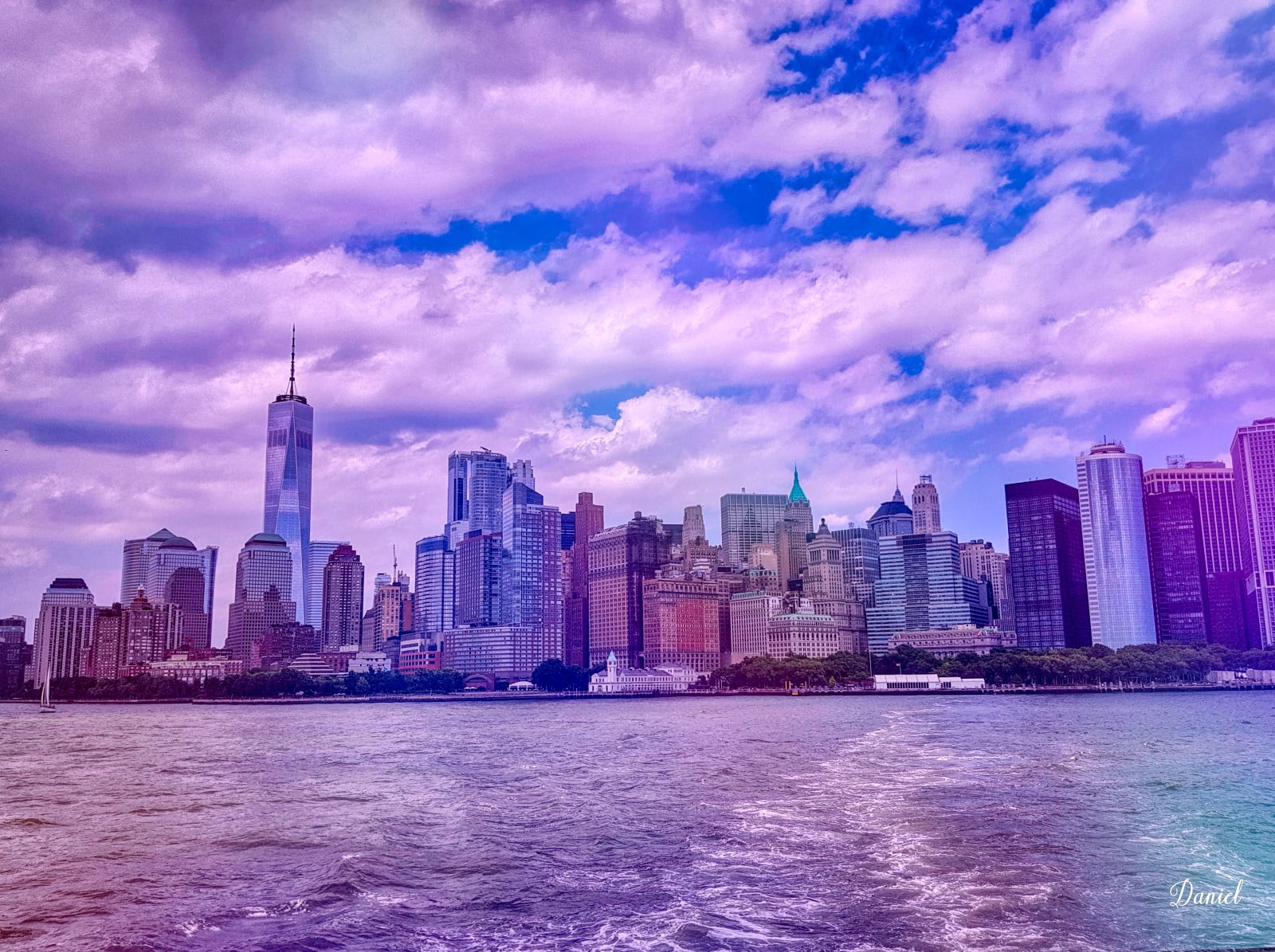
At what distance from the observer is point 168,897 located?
32.8 meters

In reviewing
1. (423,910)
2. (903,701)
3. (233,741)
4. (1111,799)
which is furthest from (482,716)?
(423,910)

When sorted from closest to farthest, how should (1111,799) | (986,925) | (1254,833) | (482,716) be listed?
(986,925)
(1254,833)
(1111,799)
(482,716)

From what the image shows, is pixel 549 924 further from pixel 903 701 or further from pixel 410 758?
pixel 903 701

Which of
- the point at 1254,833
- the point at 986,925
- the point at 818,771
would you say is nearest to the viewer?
the point at 986,925

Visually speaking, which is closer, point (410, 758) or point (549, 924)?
point (549, 924)

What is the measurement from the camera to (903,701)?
195000mm

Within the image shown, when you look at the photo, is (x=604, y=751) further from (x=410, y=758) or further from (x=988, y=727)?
(x=988, y=727)

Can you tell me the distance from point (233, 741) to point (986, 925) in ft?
305

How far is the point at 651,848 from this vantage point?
125ft

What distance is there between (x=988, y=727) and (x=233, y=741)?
251ft

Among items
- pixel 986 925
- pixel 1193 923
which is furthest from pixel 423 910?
pixel 1193 923

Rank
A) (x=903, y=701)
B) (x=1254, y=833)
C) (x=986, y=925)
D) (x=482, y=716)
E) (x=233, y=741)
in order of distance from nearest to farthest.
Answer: (x=986, y=925)
(x=1254, y=833)
(x=233, y=741)
(x=482, y=716)
(x=903, y=701)

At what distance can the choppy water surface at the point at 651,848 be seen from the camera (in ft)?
91.6

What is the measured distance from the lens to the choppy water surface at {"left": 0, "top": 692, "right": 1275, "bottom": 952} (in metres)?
27.9
